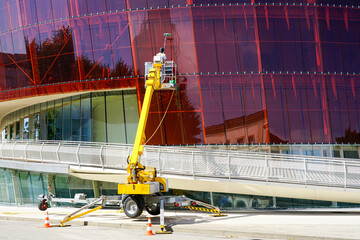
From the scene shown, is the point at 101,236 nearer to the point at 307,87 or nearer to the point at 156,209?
the point at 156,209

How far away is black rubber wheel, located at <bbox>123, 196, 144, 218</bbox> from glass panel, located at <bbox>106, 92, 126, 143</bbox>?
439 inches

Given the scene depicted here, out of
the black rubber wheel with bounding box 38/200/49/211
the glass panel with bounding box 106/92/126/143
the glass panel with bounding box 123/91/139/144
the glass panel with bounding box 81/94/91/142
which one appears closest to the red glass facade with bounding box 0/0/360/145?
the glass panel with bounding box 123/91/139/144

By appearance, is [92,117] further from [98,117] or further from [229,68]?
[229,68]

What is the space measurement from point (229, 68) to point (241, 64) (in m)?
0.72

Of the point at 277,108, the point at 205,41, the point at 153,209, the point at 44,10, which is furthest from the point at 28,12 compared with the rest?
the point at 153,209

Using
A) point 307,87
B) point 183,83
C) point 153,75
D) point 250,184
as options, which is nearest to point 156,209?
point 250,184

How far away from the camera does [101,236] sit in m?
14.4

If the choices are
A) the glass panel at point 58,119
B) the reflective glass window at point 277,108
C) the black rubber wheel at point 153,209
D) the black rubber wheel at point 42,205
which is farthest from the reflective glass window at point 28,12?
the black rubber wheel at point 153,209

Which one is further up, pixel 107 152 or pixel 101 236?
pixel 107 152

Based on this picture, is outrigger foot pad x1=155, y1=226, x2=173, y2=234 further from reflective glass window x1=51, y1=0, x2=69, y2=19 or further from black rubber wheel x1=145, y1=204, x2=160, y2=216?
reflective glass window x1=51, y1=0, x2=69, y2=19

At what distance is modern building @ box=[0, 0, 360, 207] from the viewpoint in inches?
1080

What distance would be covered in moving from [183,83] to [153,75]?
24.8 feet

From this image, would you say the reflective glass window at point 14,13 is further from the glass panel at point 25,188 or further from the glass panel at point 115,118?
the glass panel at point 25,188

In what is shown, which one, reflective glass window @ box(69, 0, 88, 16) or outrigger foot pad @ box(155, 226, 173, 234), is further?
reflective glass window @ box(69, 0, 88, 16)
